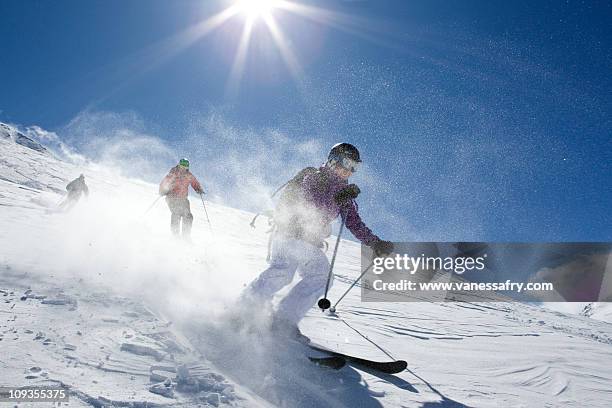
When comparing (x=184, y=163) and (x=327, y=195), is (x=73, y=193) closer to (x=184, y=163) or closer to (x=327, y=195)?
(x=184, y=163)

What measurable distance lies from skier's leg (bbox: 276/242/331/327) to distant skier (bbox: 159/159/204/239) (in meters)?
7.67

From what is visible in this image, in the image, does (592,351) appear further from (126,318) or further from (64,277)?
(64,277)

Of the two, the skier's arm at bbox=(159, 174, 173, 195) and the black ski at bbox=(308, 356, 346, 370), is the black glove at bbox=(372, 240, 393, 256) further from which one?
the skier's arm at bbox=(159, 174, 173, 195)

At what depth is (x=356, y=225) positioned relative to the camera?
449 cm

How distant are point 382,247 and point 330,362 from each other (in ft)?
4.77

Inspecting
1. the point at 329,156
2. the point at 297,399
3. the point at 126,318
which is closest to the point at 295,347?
the point at 297,399

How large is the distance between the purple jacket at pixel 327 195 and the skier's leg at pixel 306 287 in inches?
14.6

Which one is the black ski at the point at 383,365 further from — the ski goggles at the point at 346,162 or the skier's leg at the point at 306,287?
the ski goggles at the point at 346,162

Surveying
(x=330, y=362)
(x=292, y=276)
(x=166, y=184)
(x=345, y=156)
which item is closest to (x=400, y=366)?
(x=330, y=362)

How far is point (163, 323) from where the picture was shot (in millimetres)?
3383

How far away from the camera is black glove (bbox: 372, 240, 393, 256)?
425 cm

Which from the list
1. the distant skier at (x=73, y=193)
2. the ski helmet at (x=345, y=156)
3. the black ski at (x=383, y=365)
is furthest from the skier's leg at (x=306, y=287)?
the distant skier at (x=73, y=193)

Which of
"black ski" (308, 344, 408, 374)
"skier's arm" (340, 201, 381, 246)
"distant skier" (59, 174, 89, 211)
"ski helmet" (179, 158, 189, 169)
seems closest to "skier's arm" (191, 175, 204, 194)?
"ski helmet" (179, 158, 189, 169)

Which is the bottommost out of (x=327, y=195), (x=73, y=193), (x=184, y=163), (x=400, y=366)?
(x=400, y=366)
